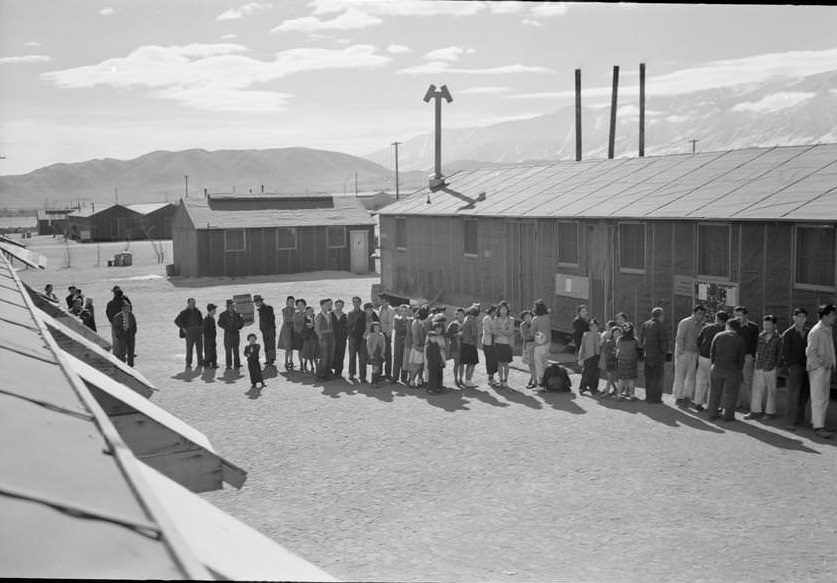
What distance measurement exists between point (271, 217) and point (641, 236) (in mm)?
25812

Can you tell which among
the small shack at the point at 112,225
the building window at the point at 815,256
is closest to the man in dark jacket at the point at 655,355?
the building window at the point at 815,256

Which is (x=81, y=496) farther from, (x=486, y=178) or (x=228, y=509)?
(x=486, y=178)

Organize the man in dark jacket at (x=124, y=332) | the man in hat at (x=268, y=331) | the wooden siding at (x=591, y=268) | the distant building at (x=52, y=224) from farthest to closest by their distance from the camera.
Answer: the distant building at (x=52, y=224), the man in hat at (x=268, y=331), the man in dark jacket at (x=124, y=332), the wooden siding at (x=591, y=268)

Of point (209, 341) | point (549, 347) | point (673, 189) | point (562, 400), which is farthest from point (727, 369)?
point (209, 341)

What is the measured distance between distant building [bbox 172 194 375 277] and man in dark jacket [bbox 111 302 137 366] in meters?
21.7

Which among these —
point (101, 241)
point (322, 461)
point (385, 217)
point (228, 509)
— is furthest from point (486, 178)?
point (101, 241)

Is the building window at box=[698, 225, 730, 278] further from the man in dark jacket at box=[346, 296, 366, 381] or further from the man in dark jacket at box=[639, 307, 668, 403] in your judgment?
the man in dark jacket at box=[346, 296, 366, 381]

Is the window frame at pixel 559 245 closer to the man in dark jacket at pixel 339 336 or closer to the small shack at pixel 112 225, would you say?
the man in dark jacket at pixel 339 336

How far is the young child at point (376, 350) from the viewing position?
58.3 feet

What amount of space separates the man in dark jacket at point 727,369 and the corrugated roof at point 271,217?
30.4m

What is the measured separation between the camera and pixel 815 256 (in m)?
16.4

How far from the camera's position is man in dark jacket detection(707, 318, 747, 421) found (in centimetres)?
1430

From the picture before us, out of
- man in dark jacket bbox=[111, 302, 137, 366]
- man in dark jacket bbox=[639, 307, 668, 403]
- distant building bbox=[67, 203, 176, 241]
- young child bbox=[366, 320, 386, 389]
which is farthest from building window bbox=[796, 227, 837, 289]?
distant building bbox=[67, 203, 176, 241]

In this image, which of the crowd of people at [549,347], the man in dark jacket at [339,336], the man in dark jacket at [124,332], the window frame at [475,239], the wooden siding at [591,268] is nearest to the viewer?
the crowd of people at [549,347]
